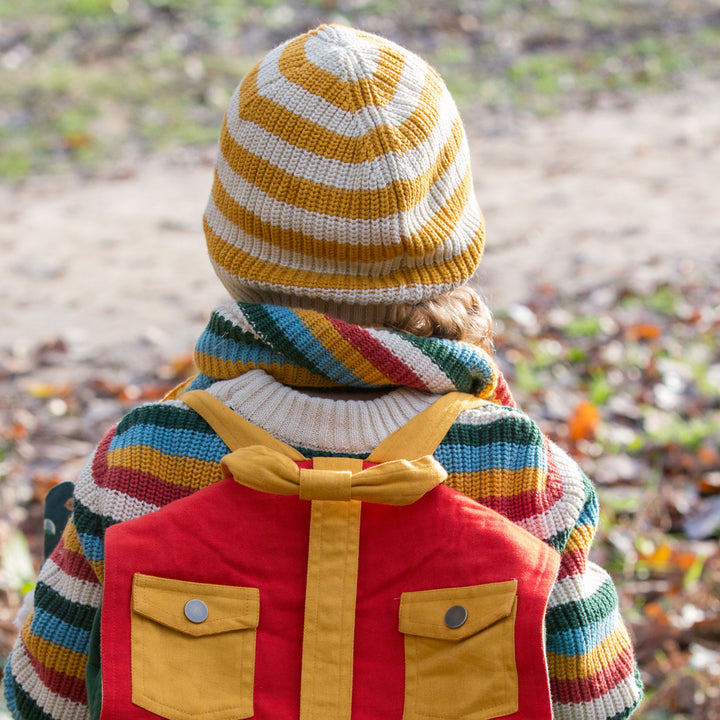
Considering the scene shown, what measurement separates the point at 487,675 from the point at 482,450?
0.34 m

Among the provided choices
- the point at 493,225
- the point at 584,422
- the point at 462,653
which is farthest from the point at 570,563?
the point at 493,225

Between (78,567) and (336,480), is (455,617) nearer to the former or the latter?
(336,480)

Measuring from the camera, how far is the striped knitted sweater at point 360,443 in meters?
1.51

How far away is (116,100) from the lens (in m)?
8.38

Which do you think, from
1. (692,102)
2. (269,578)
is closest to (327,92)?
(269,578)

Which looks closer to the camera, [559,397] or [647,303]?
[559,397]

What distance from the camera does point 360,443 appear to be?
1.51 m

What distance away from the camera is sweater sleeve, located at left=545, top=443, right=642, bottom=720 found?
1573 mm

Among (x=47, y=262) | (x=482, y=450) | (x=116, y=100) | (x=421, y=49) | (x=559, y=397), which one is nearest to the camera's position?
(x=482, y=450)

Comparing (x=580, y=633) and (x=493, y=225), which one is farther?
(x=493, y=225)

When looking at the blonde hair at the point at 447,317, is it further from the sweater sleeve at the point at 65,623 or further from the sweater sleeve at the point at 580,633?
the sweater sleeve at the point at 65,623

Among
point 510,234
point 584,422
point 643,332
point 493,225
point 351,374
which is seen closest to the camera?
point 351,374

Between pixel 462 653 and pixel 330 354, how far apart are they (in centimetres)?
49

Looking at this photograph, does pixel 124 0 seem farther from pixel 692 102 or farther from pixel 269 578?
pixel 269 578
